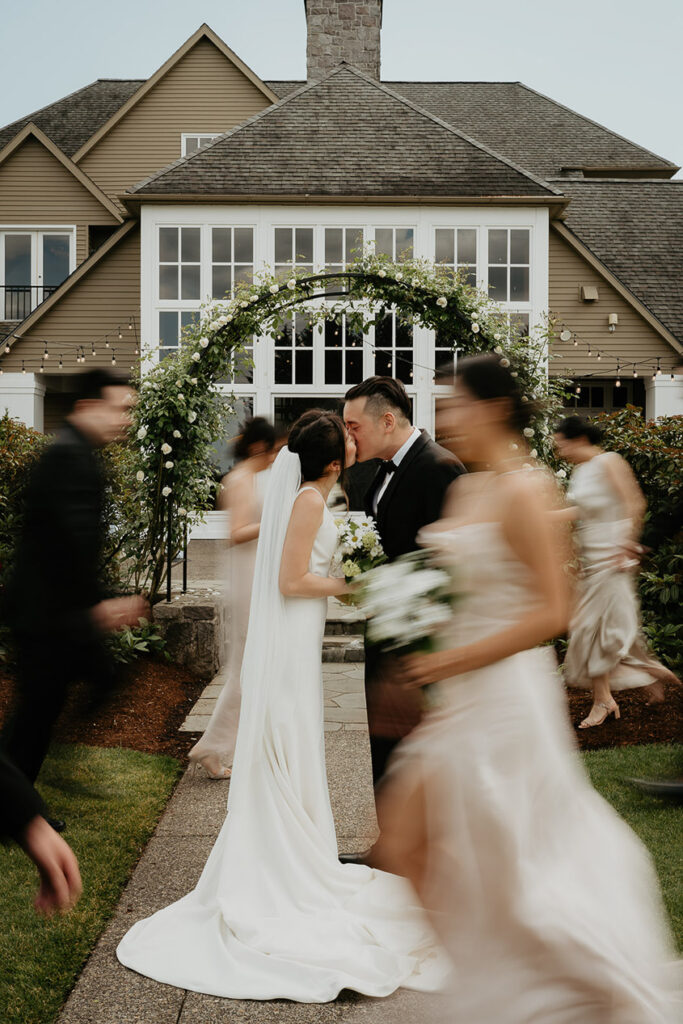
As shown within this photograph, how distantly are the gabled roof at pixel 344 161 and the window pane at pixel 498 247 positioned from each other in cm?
71

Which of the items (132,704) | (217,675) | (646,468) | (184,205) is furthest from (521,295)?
(132,704)

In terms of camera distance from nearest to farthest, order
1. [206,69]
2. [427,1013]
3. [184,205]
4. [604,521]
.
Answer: [427,1013]
[604,521]
[184,205]
[206,69]

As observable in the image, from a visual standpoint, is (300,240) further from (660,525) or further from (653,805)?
(653,805)

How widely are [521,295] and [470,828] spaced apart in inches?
623

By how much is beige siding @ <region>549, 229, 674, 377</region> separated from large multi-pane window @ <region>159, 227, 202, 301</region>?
687 centimetres

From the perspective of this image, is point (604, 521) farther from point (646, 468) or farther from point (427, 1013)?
point (427, 1013)

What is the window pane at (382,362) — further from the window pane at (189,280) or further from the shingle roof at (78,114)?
the shingle roof at (78,114)

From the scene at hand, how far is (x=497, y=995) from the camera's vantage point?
216cm

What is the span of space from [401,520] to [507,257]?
14.0 meters

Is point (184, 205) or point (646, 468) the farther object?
point (184, 205)

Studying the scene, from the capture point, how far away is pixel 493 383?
2559 mm

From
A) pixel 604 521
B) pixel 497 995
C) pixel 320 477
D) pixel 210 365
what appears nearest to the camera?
pixel 497 995

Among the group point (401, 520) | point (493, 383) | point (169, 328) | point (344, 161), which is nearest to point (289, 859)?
point (401, 520)

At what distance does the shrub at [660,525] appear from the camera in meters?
7.39
